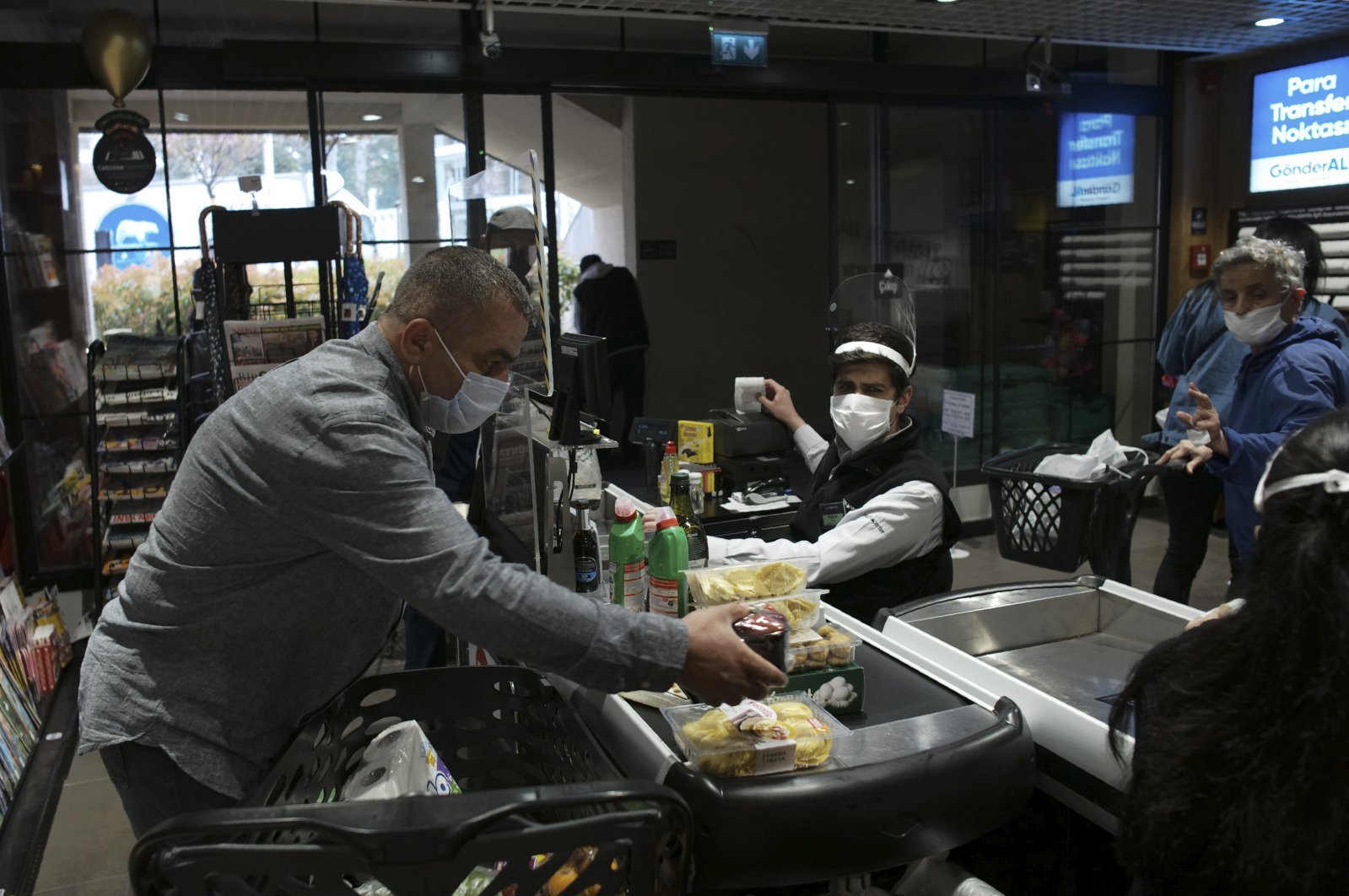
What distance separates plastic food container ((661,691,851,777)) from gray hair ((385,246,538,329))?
2.59 feet

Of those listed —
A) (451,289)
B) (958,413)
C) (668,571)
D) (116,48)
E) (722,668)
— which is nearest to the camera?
(722,668)

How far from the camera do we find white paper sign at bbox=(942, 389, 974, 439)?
5930 millimetres

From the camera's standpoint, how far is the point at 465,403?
6.66ft

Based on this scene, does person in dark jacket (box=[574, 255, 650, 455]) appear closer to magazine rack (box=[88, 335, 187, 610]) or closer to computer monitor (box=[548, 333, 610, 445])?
magazine rack (box=[88, 335, 187, 610])


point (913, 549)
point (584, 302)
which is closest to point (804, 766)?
point (913, 549)

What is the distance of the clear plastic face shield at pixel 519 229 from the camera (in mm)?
2809

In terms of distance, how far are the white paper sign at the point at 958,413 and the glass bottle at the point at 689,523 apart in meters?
3.51

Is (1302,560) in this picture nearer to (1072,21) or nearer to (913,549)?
(913,549)

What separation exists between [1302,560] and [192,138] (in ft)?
18.2

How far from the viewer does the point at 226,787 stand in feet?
5.89

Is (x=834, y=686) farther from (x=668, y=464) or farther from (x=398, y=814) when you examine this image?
(x=668, y=464)

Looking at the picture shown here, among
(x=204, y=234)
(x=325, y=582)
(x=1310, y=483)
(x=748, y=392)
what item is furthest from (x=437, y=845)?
(x=204, y=234)

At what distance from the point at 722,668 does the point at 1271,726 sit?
72cm

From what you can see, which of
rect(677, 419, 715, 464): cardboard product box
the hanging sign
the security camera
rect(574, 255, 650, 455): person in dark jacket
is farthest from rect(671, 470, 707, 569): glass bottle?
rect(574, 255, 650, 455): person in dark jacket
